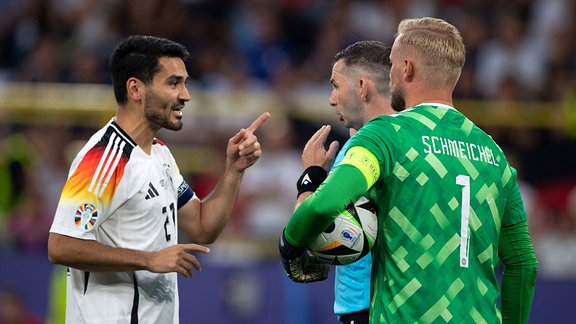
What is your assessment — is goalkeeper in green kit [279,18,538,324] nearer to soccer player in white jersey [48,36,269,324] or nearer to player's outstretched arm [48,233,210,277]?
player's outstretched arm [48,233,210,277]

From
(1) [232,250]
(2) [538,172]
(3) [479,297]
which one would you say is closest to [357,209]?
(3) [479,297]

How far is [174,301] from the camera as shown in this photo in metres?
5.19

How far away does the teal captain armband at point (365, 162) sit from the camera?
3.89 meters

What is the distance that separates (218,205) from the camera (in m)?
5.50

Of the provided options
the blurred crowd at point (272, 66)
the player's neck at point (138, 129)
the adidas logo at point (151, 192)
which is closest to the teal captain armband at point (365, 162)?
the adidas logo at point (151, 192)

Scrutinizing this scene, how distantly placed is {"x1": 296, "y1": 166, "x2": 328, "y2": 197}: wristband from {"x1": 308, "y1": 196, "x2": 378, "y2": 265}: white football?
0.65 ft

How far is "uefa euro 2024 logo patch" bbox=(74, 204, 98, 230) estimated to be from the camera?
4787mm

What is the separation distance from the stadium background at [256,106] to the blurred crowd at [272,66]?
0.06ft

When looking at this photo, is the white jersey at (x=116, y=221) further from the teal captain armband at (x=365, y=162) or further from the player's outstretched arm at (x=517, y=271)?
the player's outstretched arm at (x=517, y=271)

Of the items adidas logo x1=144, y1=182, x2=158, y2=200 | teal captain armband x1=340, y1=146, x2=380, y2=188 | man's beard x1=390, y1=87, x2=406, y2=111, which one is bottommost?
teal captain armband x1=340, y1=146, x2=380, y2=188

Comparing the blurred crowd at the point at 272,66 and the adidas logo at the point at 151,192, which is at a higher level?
the blurred crowd at the point at 272,66

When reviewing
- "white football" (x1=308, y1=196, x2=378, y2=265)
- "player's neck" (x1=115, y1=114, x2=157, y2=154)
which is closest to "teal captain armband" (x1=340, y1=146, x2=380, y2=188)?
"white football" (x1=308, y1=196, x2=378, y2=265)

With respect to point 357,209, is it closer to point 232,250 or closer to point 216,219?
point 216,219

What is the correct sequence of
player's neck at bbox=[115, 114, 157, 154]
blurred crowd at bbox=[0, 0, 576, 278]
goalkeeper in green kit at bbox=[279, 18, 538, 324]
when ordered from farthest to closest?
blurred crowd at bbox=[0, 0, 576, 278]
player's neck at bbox=[115, 114, 157, 154]
goalkeeper in green kit at bbox=[279, 18, 538, 324]
